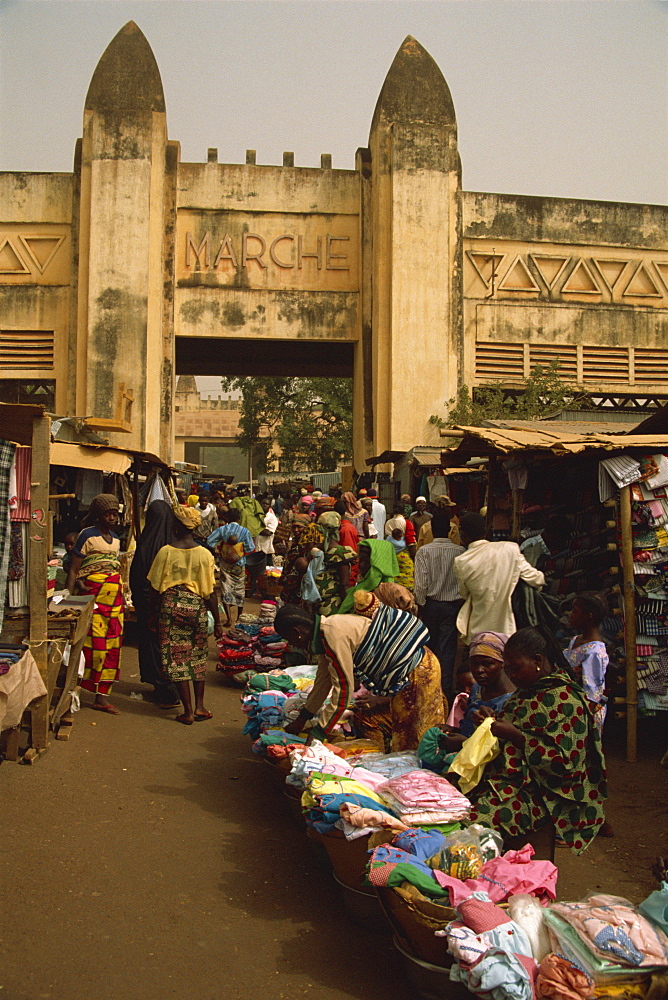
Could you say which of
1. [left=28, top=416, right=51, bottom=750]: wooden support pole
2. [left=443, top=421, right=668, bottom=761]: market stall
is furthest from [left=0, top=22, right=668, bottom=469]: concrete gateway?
[left=28, top=416, right=51, bottom=750]: wooden support pole

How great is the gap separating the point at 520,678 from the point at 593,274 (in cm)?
1789

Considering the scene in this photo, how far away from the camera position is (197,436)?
154 feet

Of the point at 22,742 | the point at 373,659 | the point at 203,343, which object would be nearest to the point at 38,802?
the point at 22,742

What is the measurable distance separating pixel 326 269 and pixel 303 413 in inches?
579

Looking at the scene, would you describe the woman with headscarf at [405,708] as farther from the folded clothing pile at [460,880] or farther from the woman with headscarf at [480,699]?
the folded clothing pile at [460,880]

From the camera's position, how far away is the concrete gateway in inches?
749

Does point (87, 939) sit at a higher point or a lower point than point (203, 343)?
lower

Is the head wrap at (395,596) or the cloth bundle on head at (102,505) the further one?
the cloth bundle on head at (102,505)

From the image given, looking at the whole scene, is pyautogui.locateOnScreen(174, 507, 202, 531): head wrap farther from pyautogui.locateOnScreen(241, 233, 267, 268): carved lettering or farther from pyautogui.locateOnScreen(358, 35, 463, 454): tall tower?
pyautogui.locateOnScreen(241, 233, 267, 268): carved lettering

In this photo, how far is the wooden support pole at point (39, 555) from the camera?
6.27m

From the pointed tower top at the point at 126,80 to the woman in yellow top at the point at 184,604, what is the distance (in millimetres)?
14654

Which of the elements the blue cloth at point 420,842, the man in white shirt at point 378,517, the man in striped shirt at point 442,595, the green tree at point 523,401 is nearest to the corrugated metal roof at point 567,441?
the man in striped shirt at point 442,595

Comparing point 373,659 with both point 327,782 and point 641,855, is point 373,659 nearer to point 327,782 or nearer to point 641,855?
point 327,782

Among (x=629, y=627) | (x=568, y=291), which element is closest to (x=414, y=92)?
(x=568, y=291)
